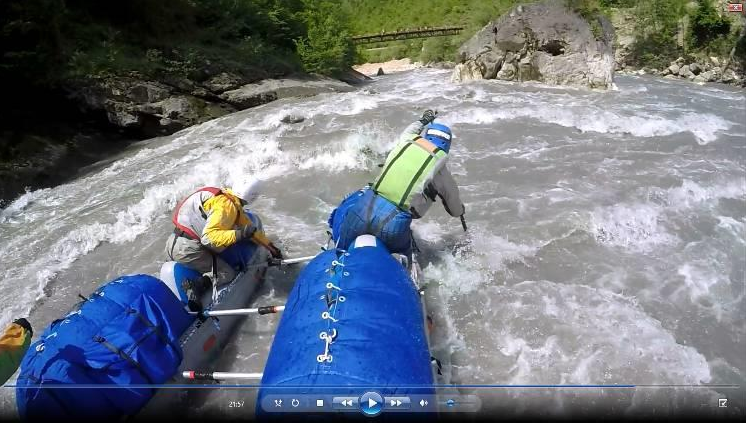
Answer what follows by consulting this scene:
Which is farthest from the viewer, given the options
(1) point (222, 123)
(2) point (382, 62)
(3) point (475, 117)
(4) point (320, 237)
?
(2) point (382, 62)

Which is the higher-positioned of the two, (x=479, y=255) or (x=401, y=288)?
(x=401, y=288)

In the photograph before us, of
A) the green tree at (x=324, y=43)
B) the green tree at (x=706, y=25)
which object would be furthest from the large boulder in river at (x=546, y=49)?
the green tree at (x=706, y=25)

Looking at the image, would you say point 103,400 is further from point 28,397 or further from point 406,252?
point 406,252

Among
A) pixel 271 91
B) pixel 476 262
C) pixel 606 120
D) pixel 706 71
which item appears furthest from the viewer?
pixel 706 71

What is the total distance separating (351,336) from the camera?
2.52m

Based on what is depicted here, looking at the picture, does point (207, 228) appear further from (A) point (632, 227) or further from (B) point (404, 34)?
(B) point (404, 34)

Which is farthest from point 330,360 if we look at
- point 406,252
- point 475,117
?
point 475,117

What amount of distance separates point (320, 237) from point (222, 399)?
262 cm

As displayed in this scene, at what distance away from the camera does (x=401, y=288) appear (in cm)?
308

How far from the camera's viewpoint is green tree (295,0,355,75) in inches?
692

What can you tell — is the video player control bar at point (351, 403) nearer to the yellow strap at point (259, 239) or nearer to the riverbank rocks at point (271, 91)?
the yellow strap at point (259, 239)

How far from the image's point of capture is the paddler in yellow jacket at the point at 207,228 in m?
3.91

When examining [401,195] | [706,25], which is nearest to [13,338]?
[401,195]

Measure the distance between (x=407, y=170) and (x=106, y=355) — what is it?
104 inches
